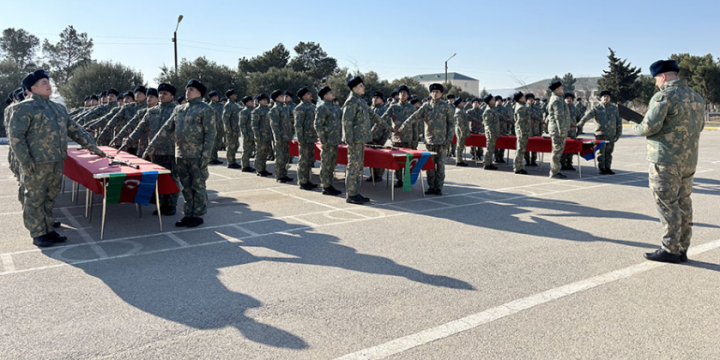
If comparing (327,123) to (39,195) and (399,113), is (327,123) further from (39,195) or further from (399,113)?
(39,195)

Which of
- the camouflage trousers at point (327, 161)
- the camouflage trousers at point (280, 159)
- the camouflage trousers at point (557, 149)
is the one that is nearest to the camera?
the camouflage trousers at point (327, 161)

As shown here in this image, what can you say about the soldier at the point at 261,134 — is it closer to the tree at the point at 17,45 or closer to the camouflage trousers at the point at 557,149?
the camouflage trousers at the point at 557,149

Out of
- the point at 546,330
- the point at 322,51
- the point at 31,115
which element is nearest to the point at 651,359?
the point at 546,330

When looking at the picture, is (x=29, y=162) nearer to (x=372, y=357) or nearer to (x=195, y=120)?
(x=195, y=120)

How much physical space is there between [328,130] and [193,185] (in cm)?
324

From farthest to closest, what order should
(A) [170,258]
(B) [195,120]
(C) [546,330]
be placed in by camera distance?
(B) [195,120] → (A) [170,258] → (C) [546,330]

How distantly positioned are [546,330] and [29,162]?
588 cm

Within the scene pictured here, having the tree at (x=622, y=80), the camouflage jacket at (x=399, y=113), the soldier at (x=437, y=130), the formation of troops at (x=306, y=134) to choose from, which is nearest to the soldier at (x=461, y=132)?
the formation of troops at (x=306, y=134)

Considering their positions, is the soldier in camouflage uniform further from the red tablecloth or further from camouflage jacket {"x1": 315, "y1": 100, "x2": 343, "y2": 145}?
the red tablecloth

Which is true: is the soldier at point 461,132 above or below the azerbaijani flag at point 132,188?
above

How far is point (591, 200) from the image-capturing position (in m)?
9.45

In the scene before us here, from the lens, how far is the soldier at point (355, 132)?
9.09 m

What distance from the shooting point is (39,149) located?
611 centimetres

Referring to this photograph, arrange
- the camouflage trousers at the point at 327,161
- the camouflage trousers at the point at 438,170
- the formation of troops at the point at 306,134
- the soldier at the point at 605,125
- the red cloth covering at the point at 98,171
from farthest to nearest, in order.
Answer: the soldier at the point at 605,125, the camouflage trousers at the point at 438,170, the camouflage trousers at the point at 327,161, the red cloth covering at the point at 98,171, the formation of troops at the point at 306,134
